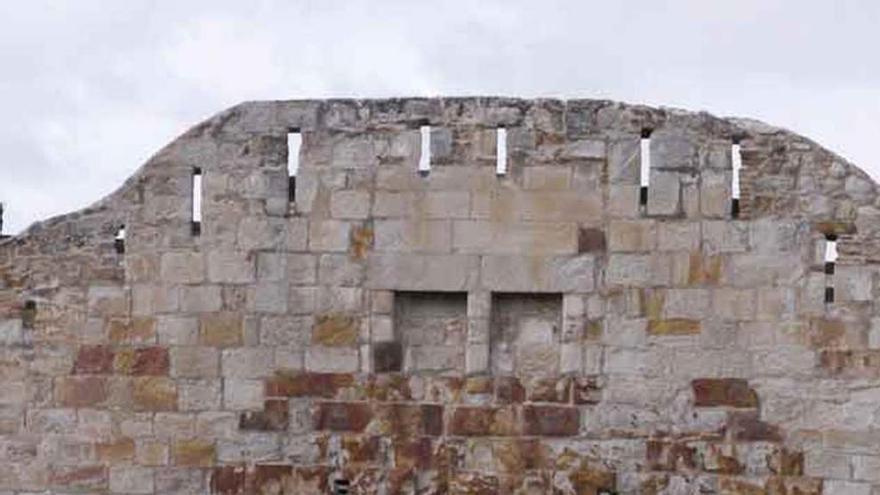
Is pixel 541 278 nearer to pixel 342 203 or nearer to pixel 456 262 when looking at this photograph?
pixel 456 262

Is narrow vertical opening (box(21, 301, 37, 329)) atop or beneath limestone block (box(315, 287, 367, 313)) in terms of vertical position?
beneath

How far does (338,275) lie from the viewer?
35.9ft

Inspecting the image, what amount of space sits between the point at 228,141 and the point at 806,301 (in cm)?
381

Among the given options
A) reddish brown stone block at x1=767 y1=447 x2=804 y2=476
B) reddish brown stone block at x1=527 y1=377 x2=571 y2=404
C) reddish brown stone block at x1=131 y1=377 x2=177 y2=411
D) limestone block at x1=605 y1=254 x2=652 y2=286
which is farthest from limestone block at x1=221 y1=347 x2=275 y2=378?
reddish brown stone block at x1=767 y1=447 x2=804 y2=476

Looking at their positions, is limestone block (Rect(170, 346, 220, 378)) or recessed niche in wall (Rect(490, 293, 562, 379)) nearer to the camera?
recessed niche in wall (Rect(490, 293, 562, 379))

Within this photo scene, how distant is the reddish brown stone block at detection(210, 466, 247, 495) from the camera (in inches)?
432

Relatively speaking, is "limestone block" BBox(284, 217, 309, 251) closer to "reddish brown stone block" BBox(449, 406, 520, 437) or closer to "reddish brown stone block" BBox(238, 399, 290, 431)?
"reddish brown stone block" BBox(238, 399, 290, 431)

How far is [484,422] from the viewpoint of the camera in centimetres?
1084

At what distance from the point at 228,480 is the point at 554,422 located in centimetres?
212

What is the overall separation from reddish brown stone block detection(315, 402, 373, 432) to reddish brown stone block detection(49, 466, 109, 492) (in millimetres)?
1459

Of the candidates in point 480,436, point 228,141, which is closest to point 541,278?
point 480,436

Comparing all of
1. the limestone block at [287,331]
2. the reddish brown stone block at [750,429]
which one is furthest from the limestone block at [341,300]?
the reddish brown stone block at [750,429]

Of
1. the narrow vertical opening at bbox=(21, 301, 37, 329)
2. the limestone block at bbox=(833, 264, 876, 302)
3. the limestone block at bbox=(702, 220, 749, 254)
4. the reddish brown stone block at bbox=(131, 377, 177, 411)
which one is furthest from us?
the narrow vertical opening at bbox=(21, 301, 37, 329)

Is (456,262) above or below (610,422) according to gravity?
above
